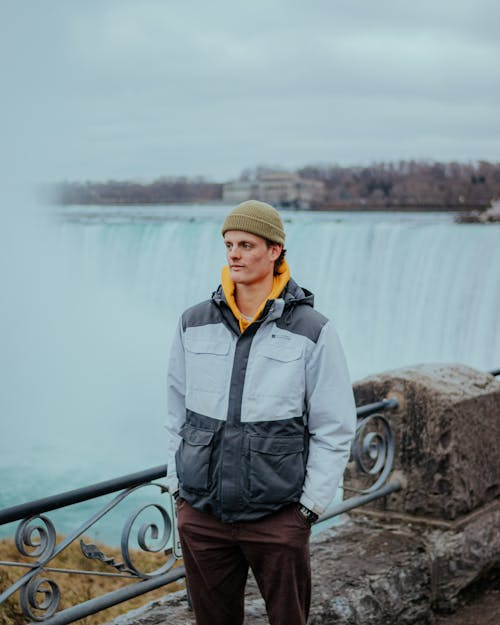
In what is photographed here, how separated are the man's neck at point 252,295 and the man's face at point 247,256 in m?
0.03

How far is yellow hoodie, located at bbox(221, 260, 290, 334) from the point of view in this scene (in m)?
2.83

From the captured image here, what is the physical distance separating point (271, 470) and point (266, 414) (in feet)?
0.51

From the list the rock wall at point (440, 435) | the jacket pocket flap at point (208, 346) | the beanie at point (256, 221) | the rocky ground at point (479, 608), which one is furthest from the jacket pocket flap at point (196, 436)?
the rocky ground at point (479, 608)

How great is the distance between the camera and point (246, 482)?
271cm

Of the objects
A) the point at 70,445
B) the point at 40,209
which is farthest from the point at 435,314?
the point at 40,209

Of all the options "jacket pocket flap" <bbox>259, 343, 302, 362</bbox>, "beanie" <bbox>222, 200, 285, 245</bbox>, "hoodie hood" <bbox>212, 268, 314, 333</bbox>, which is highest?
"beanie" <bbox>222, 200, 285, 245</bbox>

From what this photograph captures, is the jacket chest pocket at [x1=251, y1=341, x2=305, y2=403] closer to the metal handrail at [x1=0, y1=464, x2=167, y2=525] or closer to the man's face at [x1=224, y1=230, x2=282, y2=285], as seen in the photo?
the man's face at [x1=224, y1=230, x2=282, y2=285]

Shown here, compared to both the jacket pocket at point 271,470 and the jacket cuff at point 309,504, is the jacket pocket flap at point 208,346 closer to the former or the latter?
the jacket pocket at point 271,470

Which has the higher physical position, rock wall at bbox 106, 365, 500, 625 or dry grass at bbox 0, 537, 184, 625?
rock wall at bbox 106, 365, 500, 625

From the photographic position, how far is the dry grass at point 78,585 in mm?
5324

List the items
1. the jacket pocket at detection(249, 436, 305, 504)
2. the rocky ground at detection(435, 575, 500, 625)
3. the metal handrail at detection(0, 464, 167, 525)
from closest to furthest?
the jacket pocket at detection(249, 436, 305, 504), the metal handrail at detection(0, 464, 167, 525), the rocky ground at detection(435, 575, 500, 625)

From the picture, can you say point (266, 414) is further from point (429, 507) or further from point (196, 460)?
point (429, 507)

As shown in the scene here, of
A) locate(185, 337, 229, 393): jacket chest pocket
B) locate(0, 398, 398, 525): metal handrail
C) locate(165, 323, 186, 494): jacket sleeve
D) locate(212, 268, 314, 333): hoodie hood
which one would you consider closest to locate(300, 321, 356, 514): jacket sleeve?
locate(212, 268, 314, 333): hoodie hood

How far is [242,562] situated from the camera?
2930 mm
